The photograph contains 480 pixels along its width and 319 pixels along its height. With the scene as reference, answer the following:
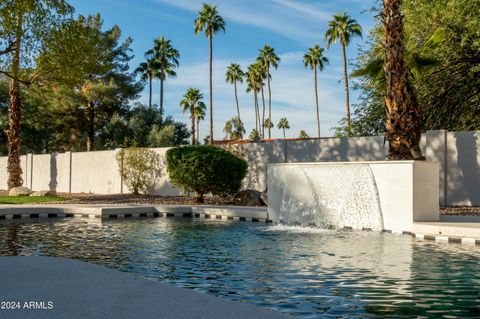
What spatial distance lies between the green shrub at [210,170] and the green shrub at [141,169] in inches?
216

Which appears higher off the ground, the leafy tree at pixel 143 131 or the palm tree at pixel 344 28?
the palm tree at pixel 344 28

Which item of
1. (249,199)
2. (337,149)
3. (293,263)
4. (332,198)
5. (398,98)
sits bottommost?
(293,263)

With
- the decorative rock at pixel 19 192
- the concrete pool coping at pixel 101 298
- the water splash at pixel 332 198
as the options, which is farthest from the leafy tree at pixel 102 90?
the concrete pool coping at pixel 101 298

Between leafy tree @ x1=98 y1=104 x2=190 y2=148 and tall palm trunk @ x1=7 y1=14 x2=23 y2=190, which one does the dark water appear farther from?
leafy tree @ x1=98 y1=104 x2=190 y2=148

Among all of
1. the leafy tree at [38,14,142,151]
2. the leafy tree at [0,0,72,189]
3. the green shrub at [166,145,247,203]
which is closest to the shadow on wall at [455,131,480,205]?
the green shrub at [166,145,247,203]

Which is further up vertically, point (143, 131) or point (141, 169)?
point (143, 131)

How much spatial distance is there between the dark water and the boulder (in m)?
6.18

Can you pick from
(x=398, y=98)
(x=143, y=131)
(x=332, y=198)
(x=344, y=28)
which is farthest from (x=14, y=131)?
(x=344, y=28)

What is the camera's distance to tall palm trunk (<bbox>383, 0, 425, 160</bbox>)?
15664 millimetres

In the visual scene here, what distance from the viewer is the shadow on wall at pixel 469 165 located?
1817 centimetres

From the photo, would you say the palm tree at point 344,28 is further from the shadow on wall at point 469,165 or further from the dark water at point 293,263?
the dark water at point 293,263

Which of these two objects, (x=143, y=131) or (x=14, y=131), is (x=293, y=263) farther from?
(x=143, y=131)

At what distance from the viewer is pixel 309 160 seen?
22.4 metres

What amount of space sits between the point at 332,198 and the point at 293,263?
6521mm
